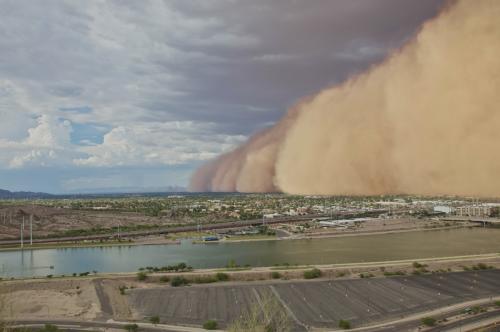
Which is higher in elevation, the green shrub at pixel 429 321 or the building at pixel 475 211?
the building at pixel 475 211

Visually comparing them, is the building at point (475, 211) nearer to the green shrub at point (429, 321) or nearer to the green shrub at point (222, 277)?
the green shrub at point (222, 277)

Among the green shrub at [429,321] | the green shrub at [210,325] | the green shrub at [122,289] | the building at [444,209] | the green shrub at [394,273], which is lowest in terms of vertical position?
the green shrub at [429,321]

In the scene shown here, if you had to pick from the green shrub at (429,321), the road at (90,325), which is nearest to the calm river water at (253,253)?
A: the road at (90,325)

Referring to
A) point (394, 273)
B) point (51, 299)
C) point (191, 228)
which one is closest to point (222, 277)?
point (51, 299)

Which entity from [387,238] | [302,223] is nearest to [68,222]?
[302,223]

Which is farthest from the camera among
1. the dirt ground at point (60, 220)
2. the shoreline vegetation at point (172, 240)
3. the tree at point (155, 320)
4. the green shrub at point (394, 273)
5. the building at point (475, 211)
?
the building at point (475, 211)

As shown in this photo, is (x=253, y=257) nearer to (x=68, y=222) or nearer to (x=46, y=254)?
(x=46, y=254)
